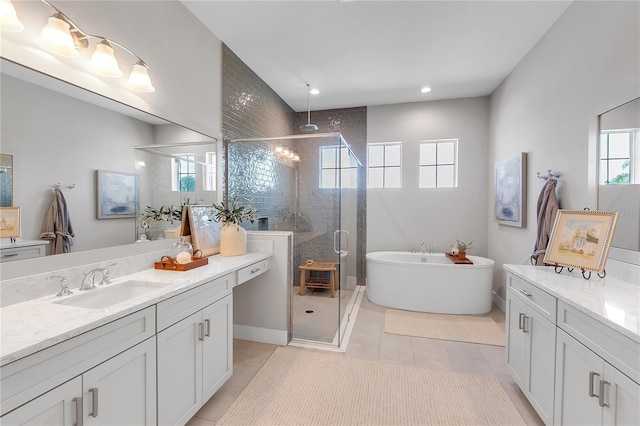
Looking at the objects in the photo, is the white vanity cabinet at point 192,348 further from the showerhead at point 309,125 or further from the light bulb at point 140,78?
the showerhead at point 309,125

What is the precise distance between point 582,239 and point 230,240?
8.51 feet

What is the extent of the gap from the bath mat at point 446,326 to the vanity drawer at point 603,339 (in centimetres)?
160

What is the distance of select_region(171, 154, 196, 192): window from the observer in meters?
2.21

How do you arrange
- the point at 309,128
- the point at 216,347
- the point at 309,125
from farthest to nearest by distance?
the point at 309,128 → the point at 309,125 → the point at 216,347

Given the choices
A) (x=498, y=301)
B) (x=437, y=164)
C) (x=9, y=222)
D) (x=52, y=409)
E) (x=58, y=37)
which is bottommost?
(x=498, y=301)

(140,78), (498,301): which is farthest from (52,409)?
(498,301)

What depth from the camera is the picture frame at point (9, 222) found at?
1.25 metres

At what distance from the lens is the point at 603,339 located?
45.7 inches

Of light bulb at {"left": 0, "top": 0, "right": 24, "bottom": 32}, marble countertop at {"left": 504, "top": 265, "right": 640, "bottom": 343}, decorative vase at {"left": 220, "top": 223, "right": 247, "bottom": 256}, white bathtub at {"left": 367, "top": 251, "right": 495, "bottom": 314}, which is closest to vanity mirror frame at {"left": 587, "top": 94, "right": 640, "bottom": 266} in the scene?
marble countertop at {"left": 504, "top": 265, "right": 640, "bottom": 343}

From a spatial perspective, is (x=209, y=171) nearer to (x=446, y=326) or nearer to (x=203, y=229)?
(x=203, y=229)

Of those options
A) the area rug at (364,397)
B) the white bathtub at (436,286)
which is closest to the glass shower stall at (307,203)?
the area rug at (364,397)

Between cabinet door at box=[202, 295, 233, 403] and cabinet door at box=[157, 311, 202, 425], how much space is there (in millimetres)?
55

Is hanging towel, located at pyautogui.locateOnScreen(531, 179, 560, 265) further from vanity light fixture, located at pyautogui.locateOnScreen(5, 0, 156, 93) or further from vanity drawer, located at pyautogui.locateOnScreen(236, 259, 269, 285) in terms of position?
vanity light fixture, located at pyautogui.locateOnScreen(5, 0, 156, 93)

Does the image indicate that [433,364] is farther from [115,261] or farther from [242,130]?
[242,130]
